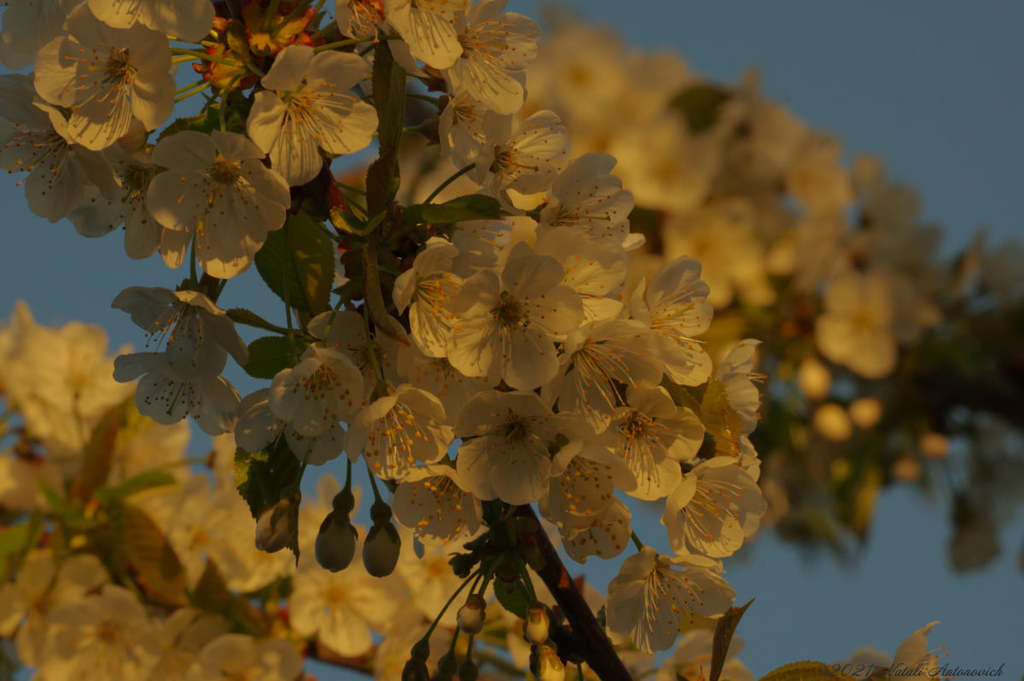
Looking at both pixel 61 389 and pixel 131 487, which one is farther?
pixel 61 389

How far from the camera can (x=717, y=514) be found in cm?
134

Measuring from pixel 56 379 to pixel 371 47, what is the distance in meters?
2.20

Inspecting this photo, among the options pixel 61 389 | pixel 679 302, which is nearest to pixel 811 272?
pixel 679 302

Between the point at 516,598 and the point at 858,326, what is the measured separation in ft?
9.81

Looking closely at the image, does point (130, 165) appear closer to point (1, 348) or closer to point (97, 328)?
point (97, 328)

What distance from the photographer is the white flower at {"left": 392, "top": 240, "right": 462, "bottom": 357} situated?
114cm

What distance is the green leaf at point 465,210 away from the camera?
112cm

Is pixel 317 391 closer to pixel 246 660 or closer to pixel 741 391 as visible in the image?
pixel 741 391

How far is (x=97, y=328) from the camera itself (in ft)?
10.5

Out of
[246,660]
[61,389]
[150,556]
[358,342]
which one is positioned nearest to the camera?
[358,342]

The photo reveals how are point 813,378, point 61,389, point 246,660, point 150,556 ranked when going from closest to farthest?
point 246,660 < point 150,556 < point 61,389 < point 813,378

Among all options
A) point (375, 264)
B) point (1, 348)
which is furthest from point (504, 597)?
point (1, 348)

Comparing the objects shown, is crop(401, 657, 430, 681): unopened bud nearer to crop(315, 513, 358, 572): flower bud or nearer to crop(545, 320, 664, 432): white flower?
crop(315, 513, 358, 572): flower bud

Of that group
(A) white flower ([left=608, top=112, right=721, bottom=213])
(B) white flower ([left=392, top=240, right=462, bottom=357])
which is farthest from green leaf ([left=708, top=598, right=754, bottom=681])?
(A) white flower ([left=608, top=112, right=721, bottom=213])
